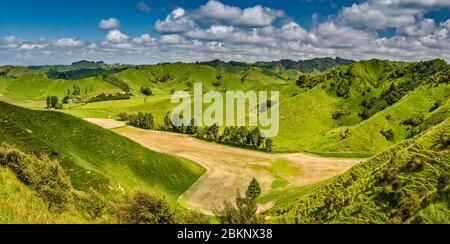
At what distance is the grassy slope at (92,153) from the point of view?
74475mm

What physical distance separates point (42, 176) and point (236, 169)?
10308 cm

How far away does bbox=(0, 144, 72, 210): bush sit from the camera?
103 feet

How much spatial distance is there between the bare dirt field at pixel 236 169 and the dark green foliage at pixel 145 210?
54.1 metres

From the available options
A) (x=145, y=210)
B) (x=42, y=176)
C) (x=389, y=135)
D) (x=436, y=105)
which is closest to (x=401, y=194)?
(x=145, y=210)

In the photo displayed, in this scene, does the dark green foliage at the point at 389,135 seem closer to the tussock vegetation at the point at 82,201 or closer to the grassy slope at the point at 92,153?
the grassy slope at the point at 92,153

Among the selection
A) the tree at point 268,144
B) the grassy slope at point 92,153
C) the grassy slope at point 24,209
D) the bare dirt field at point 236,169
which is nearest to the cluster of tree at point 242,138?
the tree at point 268,144

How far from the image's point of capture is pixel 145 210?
34688mm

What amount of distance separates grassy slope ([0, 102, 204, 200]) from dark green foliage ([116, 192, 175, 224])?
35.6 m

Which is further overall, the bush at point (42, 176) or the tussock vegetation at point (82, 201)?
the tussock vegetation at point (82, 201)

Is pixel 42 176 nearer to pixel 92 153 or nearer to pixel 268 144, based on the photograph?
pixel 92 153

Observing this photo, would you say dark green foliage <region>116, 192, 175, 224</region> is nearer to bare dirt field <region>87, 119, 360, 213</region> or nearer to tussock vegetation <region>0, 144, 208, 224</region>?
tussock vegetation <region>0, 144, 208, 224</region>
